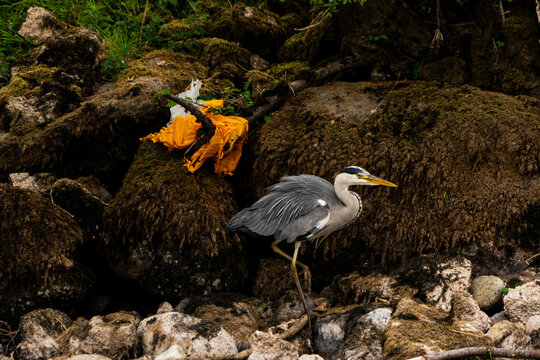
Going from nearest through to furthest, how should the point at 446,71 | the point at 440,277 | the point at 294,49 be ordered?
the point at 440,277 → the point at 446,71 → the point at 294,49

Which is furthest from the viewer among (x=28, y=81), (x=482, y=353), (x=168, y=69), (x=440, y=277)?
(x=168, y=69)

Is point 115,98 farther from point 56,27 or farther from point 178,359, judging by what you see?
point 178,359

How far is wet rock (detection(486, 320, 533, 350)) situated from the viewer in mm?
3109

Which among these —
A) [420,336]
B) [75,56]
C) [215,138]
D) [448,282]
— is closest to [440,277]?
[448,282]

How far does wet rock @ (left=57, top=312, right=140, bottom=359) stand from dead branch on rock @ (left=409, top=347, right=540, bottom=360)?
2.00 m

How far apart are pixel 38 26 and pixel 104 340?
16.9 ft

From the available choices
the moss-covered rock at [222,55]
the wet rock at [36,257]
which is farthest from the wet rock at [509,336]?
the moss-covered rock at [222,55]

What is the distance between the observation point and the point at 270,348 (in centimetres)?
328

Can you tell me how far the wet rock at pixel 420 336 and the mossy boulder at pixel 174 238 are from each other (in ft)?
5.29

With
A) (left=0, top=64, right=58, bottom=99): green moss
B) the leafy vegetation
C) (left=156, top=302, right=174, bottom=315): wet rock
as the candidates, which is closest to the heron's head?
(left=156, top=302, right=174, bottom=315): wet rock

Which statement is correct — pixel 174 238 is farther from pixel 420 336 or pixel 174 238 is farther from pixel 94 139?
pixel 420 336

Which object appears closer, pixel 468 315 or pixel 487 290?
pixel 468 315

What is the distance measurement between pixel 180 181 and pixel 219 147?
485mm

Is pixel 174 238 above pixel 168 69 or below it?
below
